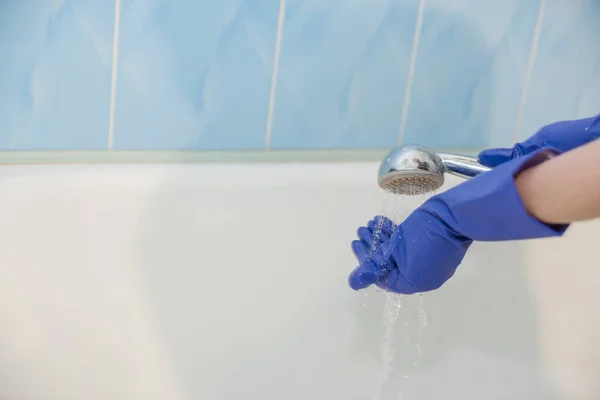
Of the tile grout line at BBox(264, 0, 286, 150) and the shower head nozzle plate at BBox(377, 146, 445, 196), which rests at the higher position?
the tile grout line at BBox(264, 0, 286, 150)

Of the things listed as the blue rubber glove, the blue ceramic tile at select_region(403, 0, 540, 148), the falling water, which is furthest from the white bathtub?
the blue rubber glove

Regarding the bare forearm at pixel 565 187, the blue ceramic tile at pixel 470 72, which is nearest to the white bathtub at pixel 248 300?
the blue ceramic tile at pixel 470 72

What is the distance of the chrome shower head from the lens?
2.69ft

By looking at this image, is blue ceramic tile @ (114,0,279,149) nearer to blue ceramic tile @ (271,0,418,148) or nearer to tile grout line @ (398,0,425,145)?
blue ceramic tile @ (271,0,418,148)

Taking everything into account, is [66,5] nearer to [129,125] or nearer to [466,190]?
[129,125]

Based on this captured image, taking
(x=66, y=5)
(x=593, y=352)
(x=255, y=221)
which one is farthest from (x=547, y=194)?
(x=593, y=352)

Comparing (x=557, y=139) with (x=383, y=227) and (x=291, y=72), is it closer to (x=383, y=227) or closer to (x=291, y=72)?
(x=383, y=227)

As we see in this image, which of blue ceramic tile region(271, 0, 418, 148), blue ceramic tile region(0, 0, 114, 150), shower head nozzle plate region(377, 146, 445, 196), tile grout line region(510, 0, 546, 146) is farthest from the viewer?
tile grout line region(510, 0, 546, 146)

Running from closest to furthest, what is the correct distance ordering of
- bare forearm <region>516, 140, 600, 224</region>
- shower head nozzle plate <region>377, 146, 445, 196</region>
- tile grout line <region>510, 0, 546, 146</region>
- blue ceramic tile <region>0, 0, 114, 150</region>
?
bare forearm <region>516, 140, 600, 224</region> < shower head nozzle plate <region>377, 146, 445, 196</region> < blue ceramic tile <region>0, 0, 114, 150</region> < tile grout line <region>510, 0, 546, 146</region>

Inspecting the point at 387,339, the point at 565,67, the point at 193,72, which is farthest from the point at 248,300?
the point at 565,67

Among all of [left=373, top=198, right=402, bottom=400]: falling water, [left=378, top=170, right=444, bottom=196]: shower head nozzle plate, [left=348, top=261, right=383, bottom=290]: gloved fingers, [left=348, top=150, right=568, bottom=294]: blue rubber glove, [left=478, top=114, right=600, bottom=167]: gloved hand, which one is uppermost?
[left=478, top=114, right=600, bottom=167]: gloved hand

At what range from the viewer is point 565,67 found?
47.1 inches

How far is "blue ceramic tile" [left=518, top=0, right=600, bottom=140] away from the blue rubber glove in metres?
0.44

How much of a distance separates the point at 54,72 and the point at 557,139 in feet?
1.91
